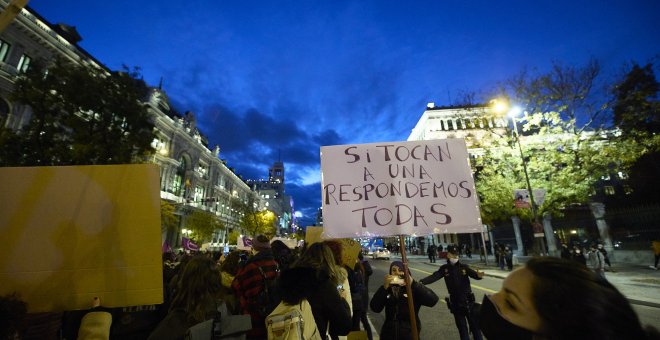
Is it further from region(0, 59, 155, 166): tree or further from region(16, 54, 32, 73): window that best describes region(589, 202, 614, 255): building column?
region(16, 54, 32, 73): window

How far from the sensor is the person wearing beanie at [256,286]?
3.77 m

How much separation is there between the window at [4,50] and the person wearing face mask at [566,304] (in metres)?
33.6

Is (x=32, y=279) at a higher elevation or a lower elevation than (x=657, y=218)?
lower

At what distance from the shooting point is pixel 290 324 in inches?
91.4

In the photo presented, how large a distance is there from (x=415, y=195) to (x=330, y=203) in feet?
3.58

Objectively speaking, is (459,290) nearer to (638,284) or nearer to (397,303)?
(397,303)

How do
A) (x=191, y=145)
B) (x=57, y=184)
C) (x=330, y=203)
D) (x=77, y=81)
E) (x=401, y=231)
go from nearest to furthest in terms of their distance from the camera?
(x=57, y=184) → (x=401, y=231) → (x=330, y=203) → (x=77, y=81) → (x=191, y=145)

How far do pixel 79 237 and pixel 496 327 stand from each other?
3377mm

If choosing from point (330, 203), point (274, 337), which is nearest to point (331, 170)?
point (330, 203)

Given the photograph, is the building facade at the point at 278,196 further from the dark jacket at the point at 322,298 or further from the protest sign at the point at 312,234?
the dark jacket at the point at 322,298

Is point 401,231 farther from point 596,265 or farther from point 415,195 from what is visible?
point 596,265

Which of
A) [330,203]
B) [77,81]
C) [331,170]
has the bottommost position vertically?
[330,203]

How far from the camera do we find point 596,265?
13539 millimetres

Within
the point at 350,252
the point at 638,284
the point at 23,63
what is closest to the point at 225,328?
the point at 350,252
